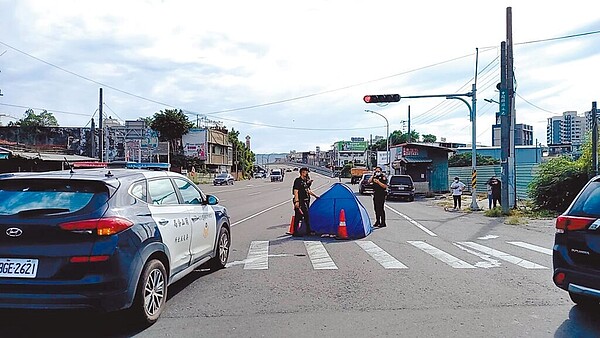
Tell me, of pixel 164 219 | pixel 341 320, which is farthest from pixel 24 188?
pixel 341 320

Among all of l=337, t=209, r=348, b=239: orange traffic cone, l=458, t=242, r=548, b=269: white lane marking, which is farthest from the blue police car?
l=337, t=209, r=348, b=239: orange traffic cone

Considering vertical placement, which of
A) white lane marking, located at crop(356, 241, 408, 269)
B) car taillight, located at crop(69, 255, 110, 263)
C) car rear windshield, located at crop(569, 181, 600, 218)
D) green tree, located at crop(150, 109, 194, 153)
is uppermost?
green tree, located at crop(150, 109, 194, 153)

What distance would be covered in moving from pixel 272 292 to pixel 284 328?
1.78 m

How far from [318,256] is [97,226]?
6264 millimetres

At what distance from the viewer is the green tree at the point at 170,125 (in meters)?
80.4

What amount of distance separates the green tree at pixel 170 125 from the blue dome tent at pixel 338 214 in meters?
68.7

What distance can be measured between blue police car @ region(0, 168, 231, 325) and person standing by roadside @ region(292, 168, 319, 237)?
803 cm

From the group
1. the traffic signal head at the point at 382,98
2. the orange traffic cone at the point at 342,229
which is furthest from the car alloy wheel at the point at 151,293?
the traffic signal head at the point at 382,98

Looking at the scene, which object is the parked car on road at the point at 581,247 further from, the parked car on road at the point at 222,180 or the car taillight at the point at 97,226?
the parked car on road at the point at 222,180

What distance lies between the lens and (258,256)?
→ 11234mm

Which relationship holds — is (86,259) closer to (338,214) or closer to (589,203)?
(589,203)

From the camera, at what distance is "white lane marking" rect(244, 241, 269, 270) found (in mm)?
10109

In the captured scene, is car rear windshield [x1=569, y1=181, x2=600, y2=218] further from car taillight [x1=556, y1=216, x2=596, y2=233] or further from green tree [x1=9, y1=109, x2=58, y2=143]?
green tree [x1=9, y1=109, x2=58, y2=143]

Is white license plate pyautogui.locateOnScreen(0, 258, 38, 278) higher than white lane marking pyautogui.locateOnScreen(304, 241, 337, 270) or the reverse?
higher
